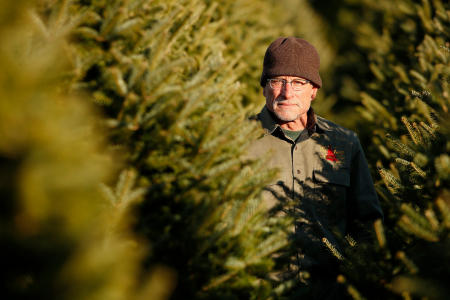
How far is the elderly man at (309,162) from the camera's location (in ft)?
8.81

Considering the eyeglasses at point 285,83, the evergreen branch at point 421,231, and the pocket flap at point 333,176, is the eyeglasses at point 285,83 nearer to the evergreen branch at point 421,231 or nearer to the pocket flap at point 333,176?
the pocket flap at point 333,176

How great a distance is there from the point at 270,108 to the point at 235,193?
1.28m

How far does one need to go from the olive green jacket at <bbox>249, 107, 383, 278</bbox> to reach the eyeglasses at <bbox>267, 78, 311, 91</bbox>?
0.71ft

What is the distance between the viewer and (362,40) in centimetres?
879

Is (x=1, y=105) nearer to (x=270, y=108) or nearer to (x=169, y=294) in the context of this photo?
(x=169, y=294)

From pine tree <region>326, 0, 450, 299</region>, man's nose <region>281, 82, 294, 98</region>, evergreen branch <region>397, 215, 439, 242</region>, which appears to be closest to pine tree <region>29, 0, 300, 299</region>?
pine tree <region>326, 0, 450, 299</region>

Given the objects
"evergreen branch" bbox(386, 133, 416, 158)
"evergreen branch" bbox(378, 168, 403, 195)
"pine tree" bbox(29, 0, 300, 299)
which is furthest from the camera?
"evergreen branch" bbox(378, 168, 403, 195)

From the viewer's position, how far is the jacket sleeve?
2.85 meters

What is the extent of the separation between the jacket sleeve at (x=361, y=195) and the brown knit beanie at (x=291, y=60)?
2.43 ft

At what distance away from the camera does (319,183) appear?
9.32 ft

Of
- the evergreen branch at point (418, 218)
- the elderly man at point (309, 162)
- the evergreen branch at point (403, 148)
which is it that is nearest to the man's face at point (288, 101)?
the elderly man at point (309, 162)

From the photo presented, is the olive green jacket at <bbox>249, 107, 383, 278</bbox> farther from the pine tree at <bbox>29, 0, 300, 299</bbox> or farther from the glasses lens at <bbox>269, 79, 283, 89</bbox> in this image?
the pine tree at <bbox>29, 0, 300, 299</bbox>

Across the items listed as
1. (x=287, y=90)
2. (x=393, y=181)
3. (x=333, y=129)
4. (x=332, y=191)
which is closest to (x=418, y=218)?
(x=393, y=181)

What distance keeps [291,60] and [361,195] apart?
3.91ft
